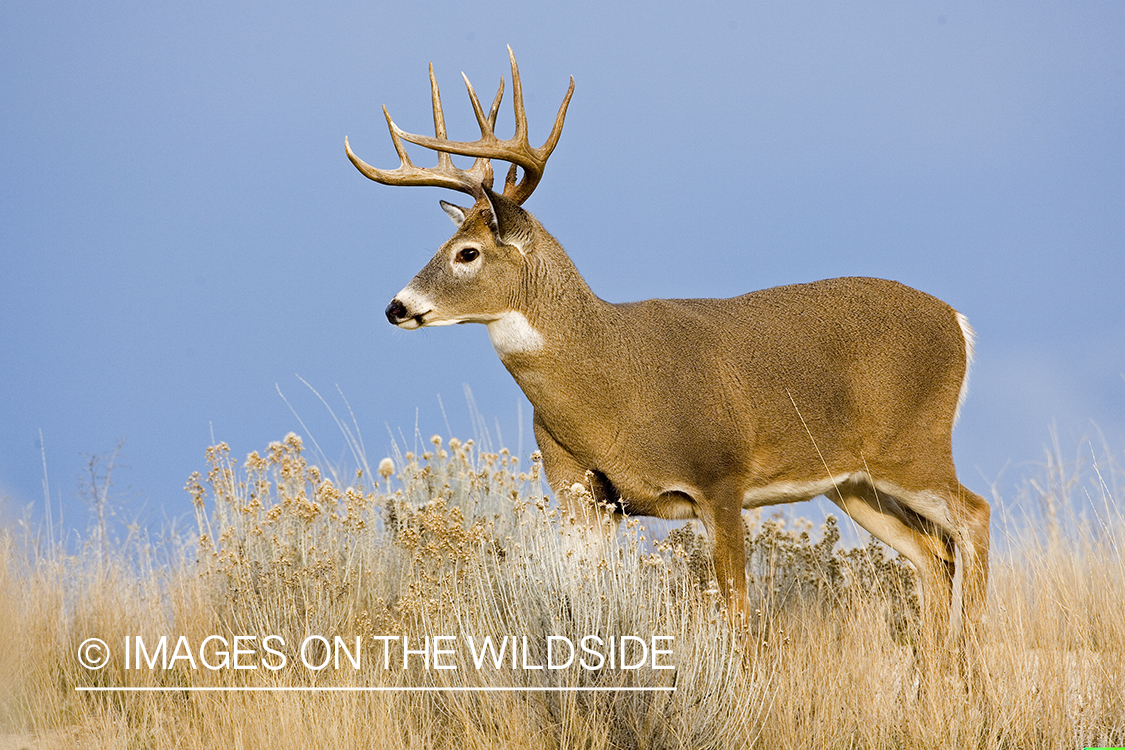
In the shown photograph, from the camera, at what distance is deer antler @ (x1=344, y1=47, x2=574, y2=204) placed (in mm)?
7062

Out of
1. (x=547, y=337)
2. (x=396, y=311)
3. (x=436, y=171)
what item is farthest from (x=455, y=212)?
(x=547, y=337)

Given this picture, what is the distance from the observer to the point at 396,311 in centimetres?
671

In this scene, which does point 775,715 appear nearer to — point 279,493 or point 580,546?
point 580,546

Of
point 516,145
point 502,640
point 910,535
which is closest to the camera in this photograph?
point 502,640

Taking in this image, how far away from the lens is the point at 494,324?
6914mm

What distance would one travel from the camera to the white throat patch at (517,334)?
683 cm

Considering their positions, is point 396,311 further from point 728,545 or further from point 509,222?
point 728,545

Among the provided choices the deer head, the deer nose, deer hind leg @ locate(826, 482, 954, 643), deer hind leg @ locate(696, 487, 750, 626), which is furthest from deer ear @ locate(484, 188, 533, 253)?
deer hind leg @ locate(826, 482, 954, 643)

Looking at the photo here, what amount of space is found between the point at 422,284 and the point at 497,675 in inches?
92.7

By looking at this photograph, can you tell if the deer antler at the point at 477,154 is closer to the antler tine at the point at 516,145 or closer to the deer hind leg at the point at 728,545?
the antler tine at the point at 516,145

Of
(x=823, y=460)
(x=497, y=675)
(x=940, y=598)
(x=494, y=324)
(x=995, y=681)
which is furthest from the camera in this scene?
(x=940, y=598)

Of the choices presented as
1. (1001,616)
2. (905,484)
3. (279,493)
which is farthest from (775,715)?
(279,493)

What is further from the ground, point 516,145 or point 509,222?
point 516,145

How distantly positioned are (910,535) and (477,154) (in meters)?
4.20
